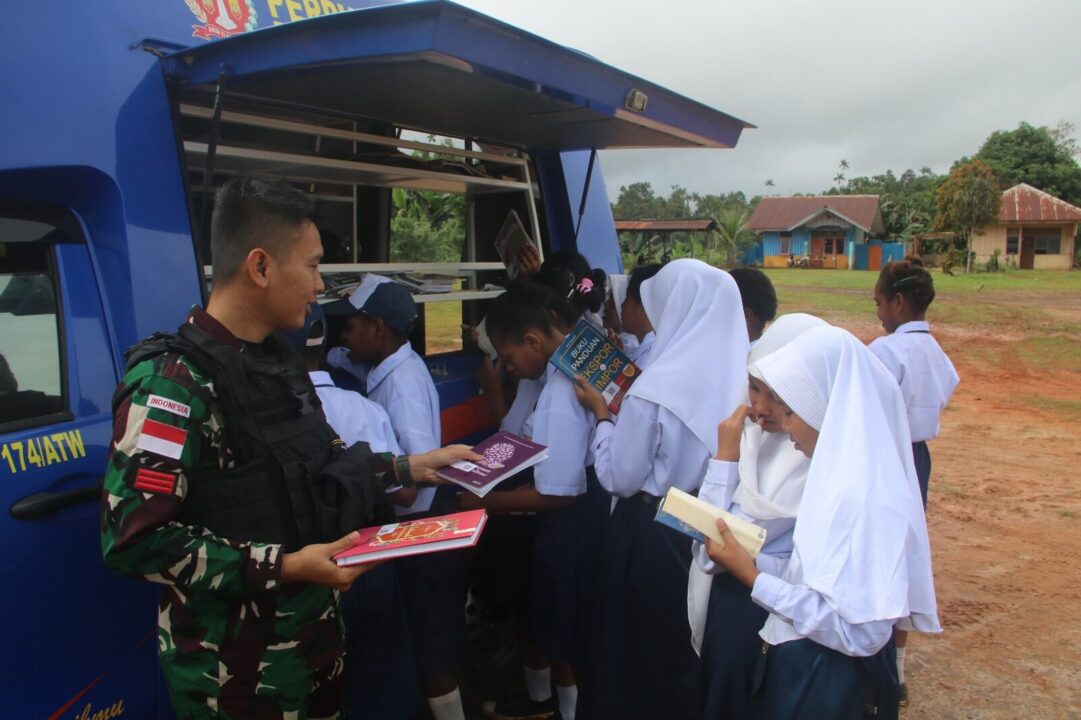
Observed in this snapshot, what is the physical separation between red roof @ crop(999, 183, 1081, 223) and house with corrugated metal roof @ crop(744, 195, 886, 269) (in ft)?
22.1

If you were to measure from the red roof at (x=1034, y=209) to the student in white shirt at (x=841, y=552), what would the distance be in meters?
42.7

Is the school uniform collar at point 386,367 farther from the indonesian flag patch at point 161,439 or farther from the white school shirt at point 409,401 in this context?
the indonesian flag patch at point 161,439

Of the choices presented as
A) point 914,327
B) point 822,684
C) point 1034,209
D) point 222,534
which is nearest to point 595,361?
point 822,684

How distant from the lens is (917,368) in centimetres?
360

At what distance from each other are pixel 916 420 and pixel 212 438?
10.3 feet

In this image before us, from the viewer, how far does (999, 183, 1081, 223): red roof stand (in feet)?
124

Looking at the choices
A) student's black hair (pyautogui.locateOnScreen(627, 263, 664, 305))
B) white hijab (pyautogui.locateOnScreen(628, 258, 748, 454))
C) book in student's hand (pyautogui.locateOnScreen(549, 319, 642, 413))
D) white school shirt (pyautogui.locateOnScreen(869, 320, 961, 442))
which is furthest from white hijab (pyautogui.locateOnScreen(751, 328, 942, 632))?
white school shirt (pyautogui.locateOnScreen(869, 320, 961, 442))

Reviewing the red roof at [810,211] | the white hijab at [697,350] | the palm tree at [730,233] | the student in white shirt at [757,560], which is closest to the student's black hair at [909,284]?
the white hijab at [697,350]

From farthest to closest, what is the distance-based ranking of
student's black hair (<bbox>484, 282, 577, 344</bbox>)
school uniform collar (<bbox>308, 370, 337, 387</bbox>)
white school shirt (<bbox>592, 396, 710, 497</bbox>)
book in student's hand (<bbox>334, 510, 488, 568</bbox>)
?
student's black hair (<bbox>484, 282, 577, 344</bbox>) → white school shirt (<bbox>592, 396, 710, 497</bbox>) → school uniform collar (<bbox>308, 370, 337, 387</bbox>) → book in student's hand (<bbox>334, 510, 488, 568</bbox>)

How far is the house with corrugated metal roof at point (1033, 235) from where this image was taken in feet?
124

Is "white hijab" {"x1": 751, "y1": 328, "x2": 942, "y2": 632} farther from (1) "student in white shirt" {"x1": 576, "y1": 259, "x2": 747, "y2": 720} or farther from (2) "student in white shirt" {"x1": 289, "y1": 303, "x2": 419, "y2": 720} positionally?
(2) "student in white shirt" {"x1": 289, "y1": 303, "x2": 419, "y2": 720}

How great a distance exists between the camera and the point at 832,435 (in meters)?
1.79

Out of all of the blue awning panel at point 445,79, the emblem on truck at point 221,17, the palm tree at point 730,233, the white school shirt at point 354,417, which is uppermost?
the palm tree at point 730,233

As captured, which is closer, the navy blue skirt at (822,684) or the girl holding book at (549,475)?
the navy blue skirt at (822,684)
